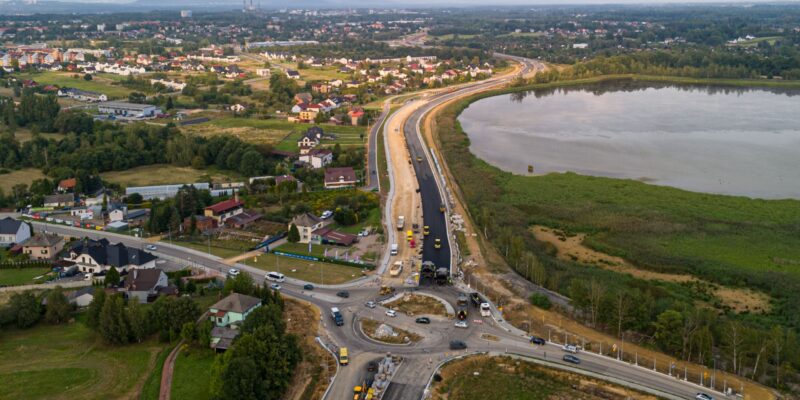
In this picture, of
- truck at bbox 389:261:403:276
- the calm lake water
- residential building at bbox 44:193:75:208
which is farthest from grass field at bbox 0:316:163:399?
the calm lake water

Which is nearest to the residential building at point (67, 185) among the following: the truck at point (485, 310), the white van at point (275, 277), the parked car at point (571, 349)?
the white van at point (275, 277)

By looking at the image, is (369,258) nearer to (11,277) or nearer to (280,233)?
(280,233)

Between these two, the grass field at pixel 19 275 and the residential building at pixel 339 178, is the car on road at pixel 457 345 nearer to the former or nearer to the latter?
the grass field at pixel 19 275

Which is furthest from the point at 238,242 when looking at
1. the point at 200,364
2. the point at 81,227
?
the point at 200,364

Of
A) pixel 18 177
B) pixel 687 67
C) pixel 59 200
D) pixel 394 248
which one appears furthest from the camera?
pixel 687 67

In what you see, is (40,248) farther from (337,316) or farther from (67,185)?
(337,316)

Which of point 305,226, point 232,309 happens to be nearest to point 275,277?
point 232,309
